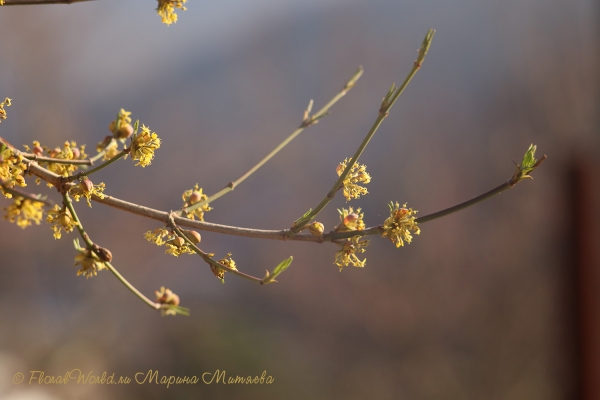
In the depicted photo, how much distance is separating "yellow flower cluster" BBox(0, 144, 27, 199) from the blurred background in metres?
1.61

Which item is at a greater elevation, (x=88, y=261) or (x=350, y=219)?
(x=350, y=219)

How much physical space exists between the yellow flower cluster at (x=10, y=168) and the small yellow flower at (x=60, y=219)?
0.10 feet

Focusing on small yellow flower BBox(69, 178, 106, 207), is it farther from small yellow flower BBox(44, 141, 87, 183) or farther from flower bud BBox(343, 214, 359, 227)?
flower bud BBox(343, 214, 359, 227)

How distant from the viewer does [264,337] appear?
6.53ft

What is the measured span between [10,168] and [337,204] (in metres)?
1.76

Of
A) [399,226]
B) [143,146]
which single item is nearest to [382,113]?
[399,226]

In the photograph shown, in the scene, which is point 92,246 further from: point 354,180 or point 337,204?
point 337,204

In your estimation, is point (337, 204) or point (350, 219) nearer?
point (350, 219)

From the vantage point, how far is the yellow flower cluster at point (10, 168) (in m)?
0.32

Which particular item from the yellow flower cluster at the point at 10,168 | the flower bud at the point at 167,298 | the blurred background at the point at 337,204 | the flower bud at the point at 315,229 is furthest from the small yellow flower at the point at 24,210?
the blurred background at the point at 337,204

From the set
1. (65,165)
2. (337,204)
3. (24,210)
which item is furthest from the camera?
(337,204)

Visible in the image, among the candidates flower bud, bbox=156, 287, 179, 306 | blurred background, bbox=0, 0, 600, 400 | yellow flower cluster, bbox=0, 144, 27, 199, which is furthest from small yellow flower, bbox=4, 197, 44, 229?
blurred background, bbox=0, 0, 600, 400

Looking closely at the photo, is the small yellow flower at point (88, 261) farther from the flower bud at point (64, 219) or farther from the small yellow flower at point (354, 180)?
the small yellow flower at point (354, 180)

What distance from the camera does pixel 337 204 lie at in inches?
80.7
